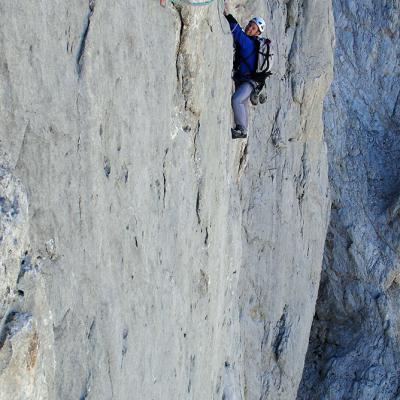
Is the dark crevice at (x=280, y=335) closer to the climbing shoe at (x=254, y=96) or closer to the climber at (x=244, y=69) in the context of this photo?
the climbing shoe at (x=254, y=96)

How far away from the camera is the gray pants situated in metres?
9.84

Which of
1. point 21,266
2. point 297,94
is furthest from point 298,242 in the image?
point 21,266

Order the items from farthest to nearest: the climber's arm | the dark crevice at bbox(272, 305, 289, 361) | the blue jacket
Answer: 1. the dark crevice at bbox(272, 305, 289, 361)
2. the blue jacket
3. the climber's arm

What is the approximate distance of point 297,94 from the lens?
45.0ft

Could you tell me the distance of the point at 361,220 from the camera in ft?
64.0

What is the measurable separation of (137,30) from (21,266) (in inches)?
109

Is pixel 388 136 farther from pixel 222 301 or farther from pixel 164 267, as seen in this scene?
pixel 164 267

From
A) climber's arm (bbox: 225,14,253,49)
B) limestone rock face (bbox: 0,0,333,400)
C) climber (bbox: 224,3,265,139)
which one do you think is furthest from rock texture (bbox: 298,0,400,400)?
climber's arm (bbox: 225,14,253,49)

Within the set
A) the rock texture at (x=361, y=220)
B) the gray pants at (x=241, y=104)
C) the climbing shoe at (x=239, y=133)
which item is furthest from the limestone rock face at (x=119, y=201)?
the rock texture at (x=361, y=220)

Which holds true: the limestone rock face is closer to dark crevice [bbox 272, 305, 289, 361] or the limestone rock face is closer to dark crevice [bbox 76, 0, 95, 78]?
dark crevice [bbox 76, 0, 95, 78]

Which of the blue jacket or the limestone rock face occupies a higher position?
the blue jacket

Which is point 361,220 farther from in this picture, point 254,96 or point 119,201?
point 119,201

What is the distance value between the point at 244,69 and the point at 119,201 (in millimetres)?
4606

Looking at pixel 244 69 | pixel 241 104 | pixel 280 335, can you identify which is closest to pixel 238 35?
pixel 244 69
